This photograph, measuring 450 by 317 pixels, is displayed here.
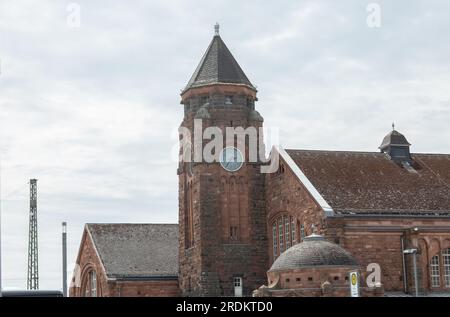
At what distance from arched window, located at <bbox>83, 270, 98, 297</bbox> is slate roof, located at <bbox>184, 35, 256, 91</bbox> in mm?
17978

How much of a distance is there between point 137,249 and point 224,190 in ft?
40.7

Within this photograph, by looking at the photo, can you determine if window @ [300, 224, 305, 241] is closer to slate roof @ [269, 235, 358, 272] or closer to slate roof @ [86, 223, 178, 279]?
slate roof @ [269, 235, 358, 272]

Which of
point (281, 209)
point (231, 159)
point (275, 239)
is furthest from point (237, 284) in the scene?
point (231, 159)

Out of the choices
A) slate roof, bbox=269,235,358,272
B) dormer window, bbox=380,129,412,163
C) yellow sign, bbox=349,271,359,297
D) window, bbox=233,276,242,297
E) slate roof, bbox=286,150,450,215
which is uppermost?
dormer window, bbox=380,129,412,163

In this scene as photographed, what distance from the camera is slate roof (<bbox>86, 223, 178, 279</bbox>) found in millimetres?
66312

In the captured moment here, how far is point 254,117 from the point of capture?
60.9 m

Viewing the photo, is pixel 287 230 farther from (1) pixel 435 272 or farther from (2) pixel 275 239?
(1) pixel 435 272

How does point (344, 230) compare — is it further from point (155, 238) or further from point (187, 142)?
point (155, 238)

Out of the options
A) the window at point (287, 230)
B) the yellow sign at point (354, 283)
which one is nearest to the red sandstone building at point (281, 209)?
the window at point (287, 230)

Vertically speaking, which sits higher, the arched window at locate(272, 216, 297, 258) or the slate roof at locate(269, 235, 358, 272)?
the arched window at locate(272, 216, 297, 258)

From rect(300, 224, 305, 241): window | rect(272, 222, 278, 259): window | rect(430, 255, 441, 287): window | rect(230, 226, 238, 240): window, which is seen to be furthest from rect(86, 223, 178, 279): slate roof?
rect(430, 255, 441, 287): window

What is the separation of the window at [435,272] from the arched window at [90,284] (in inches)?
1035

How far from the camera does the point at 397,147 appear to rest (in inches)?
2512

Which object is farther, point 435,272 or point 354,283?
point 435,272
